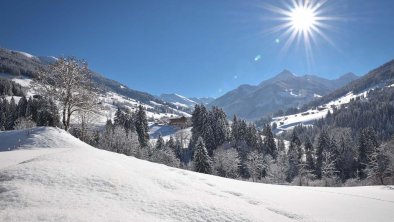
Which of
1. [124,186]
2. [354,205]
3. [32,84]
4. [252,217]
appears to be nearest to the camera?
[252,217]

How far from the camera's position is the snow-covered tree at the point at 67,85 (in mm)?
35188

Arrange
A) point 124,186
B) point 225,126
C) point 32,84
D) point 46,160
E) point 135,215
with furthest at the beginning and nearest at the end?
point 225,126 < point 32,84 < point 46,160 < point 124,186 < point 135,215

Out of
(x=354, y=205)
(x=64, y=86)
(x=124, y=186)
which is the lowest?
(x=354, y=205)

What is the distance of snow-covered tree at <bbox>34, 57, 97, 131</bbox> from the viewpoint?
35.2 meters

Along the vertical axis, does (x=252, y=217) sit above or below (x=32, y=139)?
below

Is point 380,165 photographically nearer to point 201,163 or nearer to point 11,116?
point 201,163

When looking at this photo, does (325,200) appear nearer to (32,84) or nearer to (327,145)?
(32,84)

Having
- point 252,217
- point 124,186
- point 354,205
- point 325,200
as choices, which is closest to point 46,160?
point 124,186

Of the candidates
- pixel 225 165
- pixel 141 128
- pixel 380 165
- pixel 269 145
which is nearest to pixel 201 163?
pixel 225 165

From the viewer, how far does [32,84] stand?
3522cm

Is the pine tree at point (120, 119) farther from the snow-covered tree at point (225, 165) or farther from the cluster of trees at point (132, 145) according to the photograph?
the snow-covered tree at point (225, 165)

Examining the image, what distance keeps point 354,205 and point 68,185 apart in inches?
538

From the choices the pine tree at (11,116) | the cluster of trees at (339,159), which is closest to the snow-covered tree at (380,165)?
the cluster of trees at (339,159)

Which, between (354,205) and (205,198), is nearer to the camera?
(205,198)
